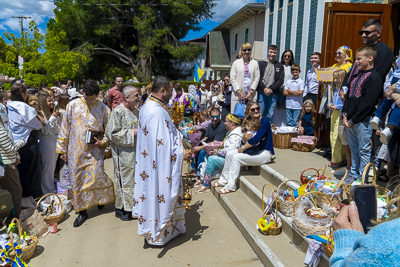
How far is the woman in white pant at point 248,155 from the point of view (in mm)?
5312

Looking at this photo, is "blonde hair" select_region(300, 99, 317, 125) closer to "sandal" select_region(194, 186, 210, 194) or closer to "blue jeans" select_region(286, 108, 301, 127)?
"blue jeans" select_region(286, 108, 301, 127)

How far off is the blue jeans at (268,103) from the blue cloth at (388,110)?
3.47 metres

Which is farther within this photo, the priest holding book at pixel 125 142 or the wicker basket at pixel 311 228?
the priest holding book at pixel 125 142

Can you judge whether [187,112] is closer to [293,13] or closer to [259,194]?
[293,13]

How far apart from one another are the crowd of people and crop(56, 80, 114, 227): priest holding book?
0.01 meters

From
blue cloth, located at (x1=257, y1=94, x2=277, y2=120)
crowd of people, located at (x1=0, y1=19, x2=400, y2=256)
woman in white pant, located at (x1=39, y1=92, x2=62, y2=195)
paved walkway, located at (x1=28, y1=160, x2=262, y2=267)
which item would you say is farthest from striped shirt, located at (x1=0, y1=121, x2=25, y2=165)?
blue cloth, located at (x1=257, y1=94, x2=277, y2=120)

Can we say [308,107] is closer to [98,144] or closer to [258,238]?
[258,238]

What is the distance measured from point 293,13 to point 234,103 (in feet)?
23.6

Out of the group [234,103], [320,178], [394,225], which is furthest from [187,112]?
[394,225]

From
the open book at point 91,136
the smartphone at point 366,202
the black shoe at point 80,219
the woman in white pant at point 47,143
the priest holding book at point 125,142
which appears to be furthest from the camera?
the woman in white pant at point 47,143

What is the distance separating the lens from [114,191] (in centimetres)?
488

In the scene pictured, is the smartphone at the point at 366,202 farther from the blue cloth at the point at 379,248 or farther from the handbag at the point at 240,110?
the handbag at the point at 240,110

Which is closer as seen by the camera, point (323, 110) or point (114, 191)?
point (114, 191)

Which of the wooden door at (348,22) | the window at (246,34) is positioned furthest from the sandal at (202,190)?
the window at (246,34)
